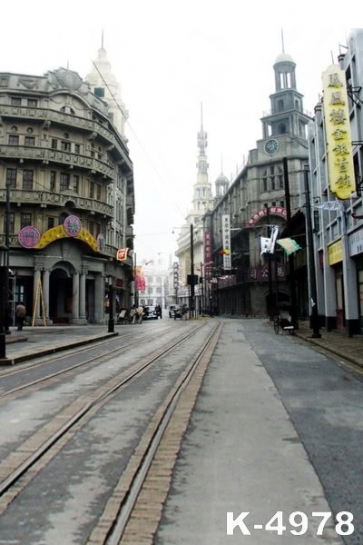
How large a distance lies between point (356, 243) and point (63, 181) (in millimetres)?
28208

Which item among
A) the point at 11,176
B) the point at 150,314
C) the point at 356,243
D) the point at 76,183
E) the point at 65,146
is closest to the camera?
the point at 356,243

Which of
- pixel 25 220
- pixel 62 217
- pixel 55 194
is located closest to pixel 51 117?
pixel 55 194

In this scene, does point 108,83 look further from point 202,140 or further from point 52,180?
point 202,140

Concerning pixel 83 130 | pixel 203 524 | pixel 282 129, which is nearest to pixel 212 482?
pixel 203 524

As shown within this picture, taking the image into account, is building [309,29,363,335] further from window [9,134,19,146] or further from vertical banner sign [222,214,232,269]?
vertical banner sign [222,214,232,269]

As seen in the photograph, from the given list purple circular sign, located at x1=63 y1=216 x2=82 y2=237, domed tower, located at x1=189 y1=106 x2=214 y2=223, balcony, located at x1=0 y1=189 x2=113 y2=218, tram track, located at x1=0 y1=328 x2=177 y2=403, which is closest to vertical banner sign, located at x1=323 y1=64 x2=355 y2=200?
tram track, located at x1=0 y1=328 x2=177 y2=403

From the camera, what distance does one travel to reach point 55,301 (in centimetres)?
4075

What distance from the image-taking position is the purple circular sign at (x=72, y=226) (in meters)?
37.6

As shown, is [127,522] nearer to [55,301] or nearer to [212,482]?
[212,482]

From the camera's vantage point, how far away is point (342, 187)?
59.0 ft

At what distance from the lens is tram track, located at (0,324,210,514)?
4.08m

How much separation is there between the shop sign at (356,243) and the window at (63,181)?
27.0 meters

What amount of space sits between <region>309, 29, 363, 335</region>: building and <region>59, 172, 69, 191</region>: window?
22.3 m

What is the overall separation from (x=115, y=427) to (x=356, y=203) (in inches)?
655
